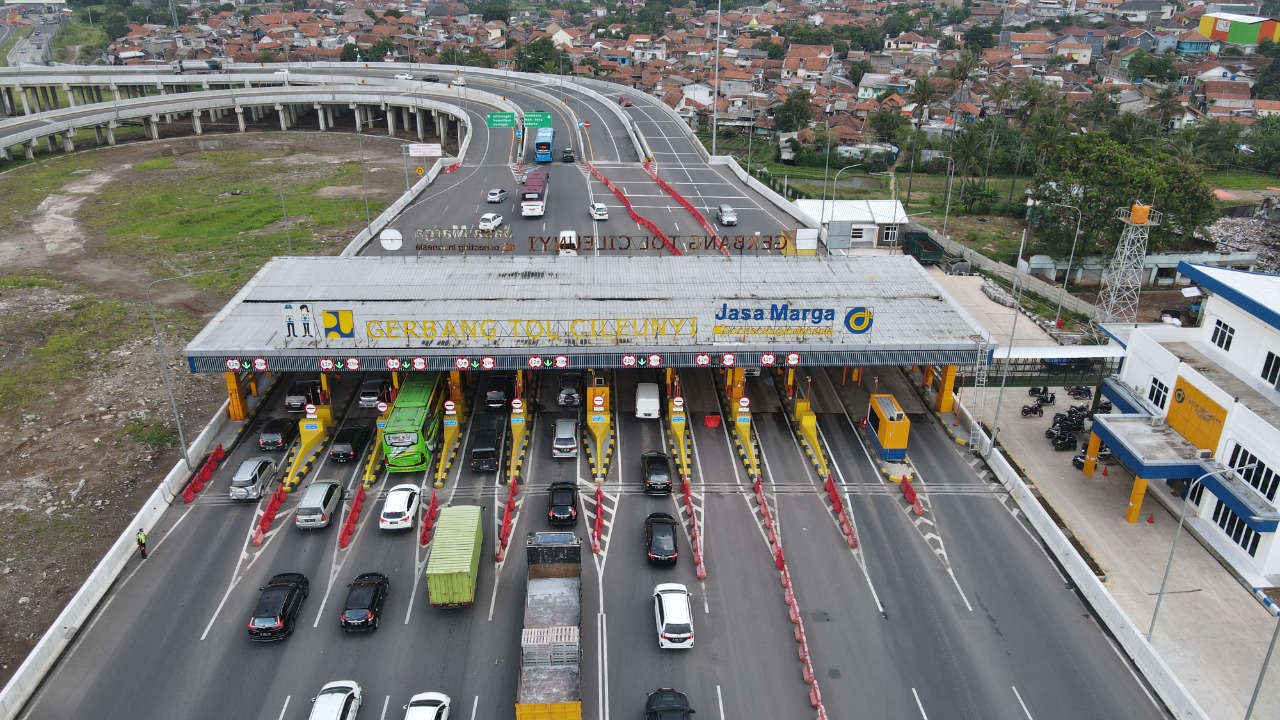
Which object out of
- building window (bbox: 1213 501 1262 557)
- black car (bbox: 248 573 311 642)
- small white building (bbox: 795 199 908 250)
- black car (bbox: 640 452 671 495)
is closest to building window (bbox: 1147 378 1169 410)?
building window (bbox: 1213 501 1262 557)

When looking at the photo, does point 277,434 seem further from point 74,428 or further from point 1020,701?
point 1020,701

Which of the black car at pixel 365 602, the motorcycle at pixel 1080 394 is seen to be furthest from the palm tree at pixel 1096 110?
the black car at pixel 365 602

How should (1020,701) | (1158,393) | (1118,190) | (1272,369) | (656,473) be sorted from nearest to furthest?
(1020,701)
(656,473)
(1272,369)
(1158,393)
(1118,190)

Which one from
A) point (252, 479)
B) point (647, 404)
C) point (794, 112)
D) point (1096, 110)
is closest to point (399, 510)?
point (252, 479)

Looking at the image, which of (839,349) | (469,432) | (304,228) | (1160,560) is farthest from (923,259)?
(304,228)

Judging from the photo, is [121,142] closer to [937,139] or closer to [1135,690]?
[937,139]

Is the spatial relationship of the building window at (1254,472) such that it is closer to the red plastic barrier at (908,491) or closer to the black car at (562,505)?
the red plastic barrier at (908,491)

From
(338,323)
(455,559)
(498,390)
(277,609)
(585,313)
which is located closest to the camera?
(277,609)

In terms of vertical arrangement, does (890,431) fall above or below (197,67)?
below
